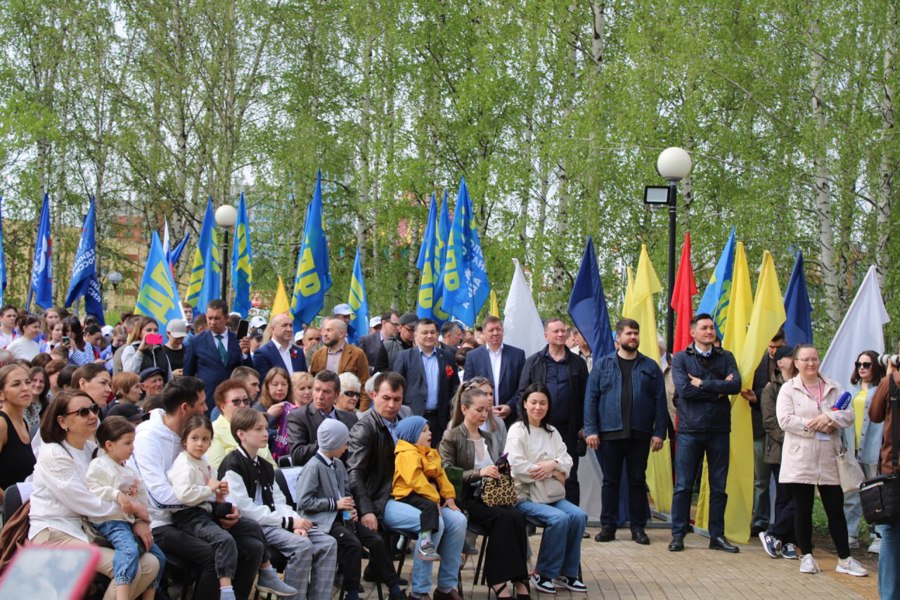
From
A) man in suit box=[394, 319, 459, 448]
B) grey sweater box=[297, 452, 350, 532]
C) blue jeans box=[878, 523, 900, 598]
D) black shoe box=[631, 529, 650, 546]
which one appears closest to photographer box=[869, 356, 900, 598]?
blue jeans box=[878, 523, 900, 598]

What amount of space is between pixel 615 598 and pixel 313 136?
79.2 feet

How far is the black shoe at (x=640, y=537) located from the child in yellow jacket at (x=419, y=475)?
3176 mm

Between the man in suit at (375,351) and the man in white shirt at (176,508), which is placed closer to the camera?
the man in white shirt at (176,508)

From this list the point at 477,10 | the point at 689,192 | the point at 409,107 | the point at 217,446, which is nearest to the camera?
the point at 217,446

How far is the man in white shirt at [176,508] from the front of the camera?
737 centimetres

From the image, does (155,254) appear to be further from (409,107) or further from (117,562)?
(409,107)

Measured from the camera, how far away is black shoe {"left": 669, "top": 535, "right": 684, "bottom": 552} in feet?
35.9

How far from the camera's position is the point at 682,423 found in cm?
1127

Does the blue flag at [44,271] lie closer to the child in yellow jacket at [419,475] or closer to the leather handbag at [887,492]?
the child in yellow jacket at [419,475]

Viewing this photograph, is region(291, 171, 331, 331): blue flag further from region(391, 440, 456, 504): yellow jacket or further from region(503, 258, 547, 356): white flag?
region(391, 440, 456, 504): yellow jacket

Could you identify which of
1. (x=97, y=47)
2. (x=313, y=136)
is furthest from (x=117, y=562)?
(x=97, y=47)

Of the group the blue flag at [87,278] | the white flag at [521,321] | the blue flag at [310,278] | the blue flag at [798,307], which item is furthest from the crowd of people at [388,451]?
the blue flag at [87,278]

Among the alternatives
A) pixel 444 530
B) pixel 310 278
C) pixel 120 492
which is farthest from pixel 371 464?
pixel 310 278

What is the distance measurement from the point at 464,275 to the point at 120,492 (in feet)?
31.3
